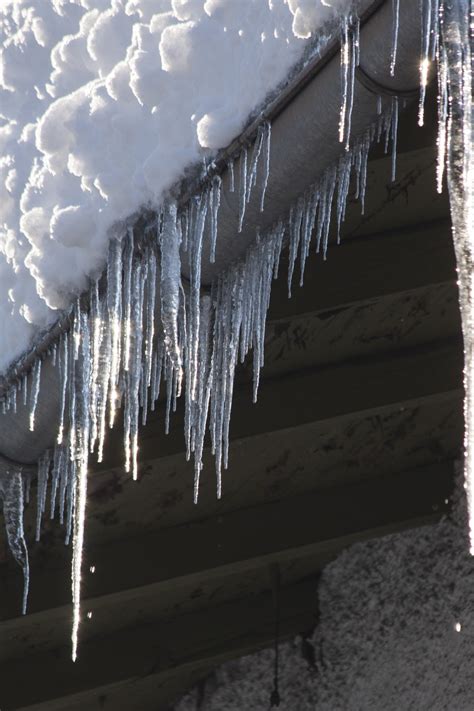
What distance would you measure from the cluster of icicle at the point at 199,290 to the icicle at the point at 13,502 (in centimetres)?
1

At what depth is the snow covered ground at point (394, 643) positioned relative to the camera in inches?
163

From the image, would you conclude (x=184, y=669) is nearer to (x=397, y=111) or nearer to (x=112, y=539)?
(x=112, y=539)

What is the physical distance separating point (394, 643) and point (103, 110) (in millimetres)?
2871

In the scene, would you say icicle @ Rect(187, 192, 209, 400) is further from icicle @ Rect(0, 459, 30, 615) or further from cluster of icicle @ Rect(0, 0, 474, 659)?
icicle @ Rect(0, 459, 30, 615)

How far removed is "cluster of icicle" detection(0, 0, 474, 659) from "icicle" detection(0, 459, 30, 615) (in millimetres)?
13

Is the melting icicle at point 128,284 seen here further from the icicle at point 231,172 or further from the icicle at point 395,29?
the icicle at point 395,29

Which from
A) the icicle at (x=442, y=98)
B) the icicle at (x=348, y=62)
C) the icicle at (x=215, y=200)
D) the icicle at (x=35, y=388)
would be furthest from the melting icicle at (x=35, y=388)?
the icicle at (x=442, y=98)

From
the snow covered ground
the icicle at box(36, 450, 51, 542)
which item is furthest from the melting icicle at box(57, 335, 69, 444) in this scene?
the snow covered ground

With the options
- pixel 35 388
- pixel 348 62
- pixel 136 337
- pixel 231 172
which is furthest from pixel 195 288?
pixel 348 62

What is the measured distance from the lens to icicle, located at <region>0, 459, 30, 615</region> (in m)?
2.18

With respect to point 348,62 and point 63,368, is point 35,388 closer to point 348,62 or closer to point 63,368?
point 63,368

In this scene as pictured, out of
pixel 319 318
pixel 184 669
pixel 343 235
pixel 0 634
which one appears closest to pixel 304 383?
pixel 319 318

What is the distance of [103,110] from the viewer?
1828 mm

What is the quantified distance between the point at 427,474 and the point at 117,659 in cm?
115
